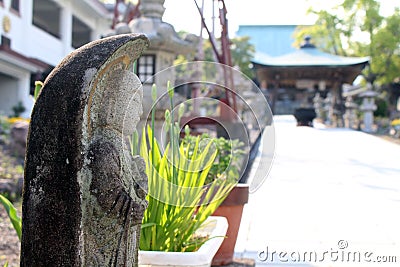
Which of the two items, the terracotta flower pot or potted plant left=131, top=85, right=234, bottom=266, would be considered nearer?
potted plant left=131, top=85, right=234, bottom=266

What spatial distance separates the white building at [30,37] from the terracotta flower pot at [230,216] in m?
8.96

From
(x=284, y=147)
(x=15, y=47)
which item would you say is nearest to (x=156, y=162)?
(x=284, y=147)

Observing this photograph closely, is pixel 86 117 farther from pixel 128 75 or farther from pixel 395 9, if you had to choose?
pixel 395 9

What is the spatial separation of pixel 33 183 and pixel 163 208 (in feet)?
4.11

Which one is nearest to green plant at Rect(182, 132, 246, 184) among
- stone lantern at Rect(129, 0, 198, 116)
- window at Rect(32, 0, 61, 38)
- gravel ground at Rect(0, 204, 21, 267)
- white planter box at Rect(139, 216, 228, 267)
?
white planter box at Rect(139, 216, 228, 267)

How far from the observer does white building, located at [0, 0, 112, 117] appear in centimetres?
1438

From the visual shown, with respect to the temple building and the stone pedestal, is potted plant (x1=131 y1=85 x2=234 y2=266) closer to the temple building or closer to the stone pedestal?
the temple building

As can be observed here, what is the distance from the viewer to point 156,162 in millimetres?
2992

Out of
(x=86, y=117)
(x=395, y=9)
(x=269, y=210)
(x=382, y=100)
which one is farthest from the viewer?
(x=382, y=100)

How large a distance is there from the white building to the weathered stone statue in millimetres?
10418

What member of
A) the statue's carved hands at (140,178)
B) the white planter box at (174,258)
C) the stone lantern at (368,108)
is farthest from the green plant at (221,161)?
the stone lantern at (368,108)

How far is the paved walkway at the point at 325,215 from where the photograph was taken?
3819 millimetres

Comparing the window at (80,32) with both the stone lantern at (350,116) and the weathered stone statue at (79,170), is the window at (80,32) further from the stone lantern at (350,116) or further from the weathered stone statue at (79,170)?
the weathered stone statue at (79,170)

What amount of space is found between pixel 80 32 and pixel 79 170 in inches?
870
